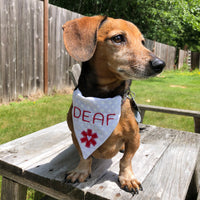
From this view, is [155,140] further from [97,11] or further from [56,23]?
[97,11]

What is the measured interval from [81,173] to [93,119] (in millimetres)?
400

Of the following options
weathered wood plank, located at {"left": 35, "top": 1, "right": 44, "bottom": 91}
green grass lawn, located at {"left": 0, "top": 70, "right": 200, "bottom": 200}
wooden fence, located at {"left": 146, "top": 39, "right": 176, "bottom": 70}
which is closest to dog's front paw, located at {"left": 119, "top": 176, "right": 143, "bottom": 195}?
green grass lawn, located at {"left": 0, "top": 70, "right": 200, "bottom": 200}

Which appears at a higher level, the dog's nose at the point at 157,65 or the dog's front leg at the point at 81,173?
the dog's nose at the point at 157,65

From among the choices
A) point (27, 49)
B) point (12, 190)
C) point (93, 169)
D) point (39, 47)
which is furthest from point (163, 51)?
point (12, 190)

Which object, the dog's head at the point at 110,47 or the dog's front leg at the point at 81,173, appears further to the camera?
the dog's front leg at the point at 81,173

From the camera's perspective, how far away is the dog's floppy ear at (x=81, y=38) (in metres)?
1.31

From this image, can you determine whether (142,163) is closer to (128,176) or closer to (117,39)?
(128,176)

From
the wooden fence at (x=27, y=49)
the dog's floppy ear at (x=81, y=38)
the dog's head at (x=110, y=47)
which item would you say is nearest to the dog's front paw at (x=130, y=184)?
the dog's head at (x=110, y=47)

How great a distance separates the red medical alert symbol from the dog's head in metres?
0.41

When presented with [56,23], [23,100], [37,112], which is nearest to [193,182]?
[37,112]

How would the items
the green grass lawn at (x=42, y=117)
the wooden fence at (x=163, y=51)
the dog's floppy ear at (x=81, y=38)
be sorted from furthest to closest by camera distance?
the wooden fence at (x=163, y=51)
the green grass lawn at (x=42, y=117)
the dog's floppy ear at (x=81, y=38)

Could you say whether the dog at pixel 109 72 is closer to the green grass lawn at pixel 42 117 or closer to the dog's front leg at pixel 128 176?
the dog's front leg at pixel 128 176

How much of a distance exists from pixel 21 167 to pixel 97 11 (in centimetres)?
1114

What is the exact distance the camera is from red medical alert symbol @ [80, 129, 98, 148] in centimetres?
143
